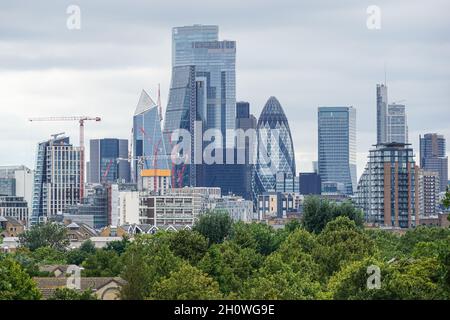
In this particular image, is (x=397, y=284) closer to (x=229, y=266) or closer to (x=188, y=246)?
(x=229, y=266)

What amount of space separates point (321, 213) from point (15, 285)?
7230 centimetres

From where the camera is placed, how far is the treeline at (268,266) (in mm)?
50719

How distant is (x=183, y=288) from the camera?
52.1 meters

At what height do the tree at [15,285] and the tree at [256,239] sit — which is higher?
the tree at [256,239]

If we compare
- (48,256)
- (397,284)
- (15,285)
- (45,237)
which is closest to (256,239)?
(48,256)

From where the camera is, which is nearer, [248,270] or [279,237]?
[248,270]

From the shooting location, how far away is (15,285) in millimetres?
52969

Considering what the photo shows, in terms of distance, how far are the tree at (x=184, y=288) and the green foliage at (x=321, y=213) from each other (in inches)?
2611

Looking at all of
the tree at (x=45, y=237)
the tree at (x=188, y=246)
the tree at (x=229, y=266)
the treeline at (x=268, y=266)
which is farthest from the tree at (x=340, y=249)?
the tree at (x=45, y=237)

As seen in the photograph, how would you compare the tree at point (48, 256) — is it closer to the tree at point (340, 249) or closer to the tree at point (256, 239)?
the tree at point (256, 239)

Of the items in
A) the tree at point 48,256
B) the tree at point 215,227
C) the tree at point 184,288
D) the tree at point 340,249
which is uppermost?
the tree at point 215,227
